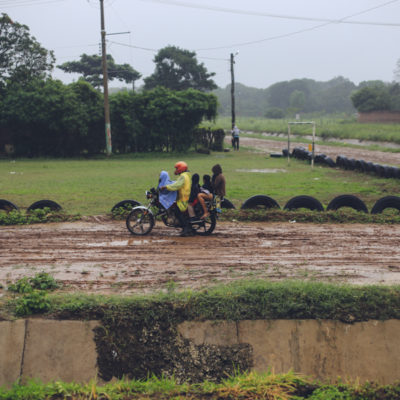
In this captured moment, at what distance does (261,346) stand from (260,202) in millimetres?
7430

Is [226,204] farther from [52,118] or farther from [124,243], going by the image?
[52,118]

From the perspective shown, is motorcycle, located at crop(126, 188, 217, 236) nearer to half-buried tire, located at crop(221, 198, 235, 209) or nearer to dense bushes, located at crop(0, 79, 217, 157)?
half-buried tire, located at crop(221, 198, 235, 209)

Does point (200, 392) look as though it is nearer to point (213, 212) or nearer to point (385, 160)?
point (213, 212)

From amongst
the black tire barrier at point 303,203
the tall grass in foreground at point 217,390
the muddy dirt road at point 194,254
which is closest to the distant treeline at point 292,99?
the black tire barrier at point 303,203

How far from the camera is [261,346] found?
6.16m

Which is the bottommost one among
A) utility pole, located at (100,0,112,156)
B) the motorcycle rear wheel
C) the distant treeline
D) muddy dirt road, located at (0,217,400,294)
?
muddy dirt road, located at (0,217,400,294)

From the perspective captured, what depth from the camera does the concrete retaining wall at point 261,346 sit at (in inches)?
237

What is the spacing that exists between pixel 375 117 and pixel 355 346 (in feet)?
216

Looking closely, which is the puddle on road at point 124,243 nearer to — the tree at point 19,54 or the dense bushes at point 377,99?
the tree at point 19,54

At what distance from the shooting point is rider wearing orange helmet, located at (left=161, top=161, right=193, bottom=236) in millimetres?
10672

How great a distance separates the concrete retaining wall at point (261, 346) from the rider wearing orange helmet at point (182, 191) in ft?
15.5

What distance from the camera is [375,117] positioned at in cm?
6719

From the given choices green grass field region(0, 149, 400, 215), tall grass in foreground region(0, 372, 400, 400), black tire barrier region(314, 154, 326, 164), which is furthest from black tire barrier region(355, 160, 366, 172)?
tall grass in foreground region(0, 372, 400, 400)

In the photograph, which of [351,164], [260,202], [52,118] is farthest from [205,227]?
[52,118]
